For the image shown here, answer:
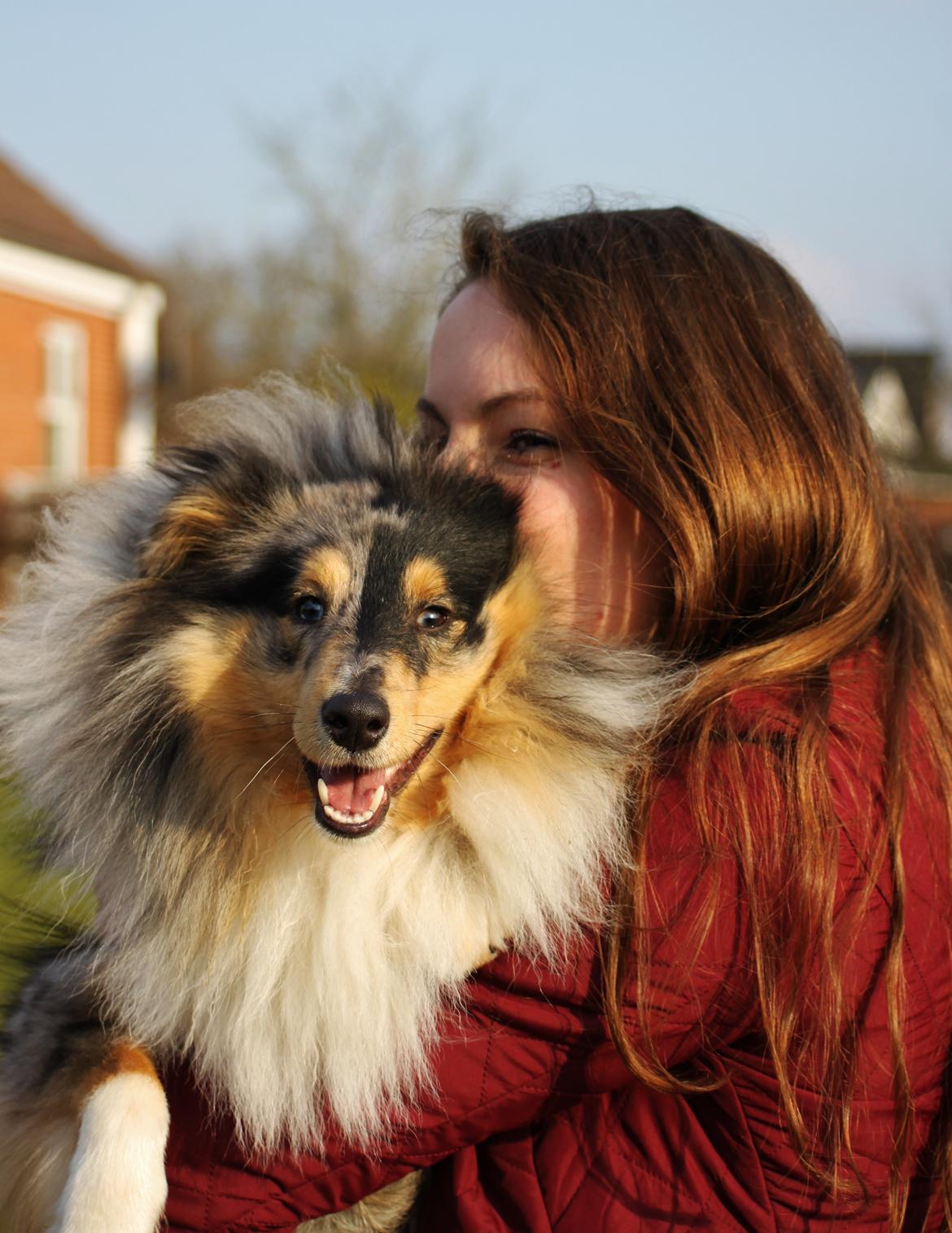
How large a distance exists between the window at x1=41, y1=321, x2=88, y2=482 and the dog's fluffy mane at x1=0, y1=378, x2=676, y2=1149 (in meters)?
16.5

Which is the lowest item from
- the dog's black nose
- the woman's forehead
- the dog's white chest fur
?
the dog's white chest fur

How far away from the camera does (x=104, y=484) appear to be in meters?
2.49

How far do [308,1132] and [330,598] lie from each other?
34.3 inches

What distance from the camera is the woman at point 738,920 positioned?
1.74m

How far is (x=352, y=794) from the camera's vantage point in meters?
2.05

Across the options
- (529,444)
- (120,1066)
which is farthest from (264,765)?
(529,444)

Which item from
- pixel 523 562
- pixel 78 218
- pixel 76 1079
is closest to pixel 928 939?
pixel 523 562

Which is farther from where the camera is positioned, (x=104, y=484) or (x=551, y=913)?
(x=104, y=484)

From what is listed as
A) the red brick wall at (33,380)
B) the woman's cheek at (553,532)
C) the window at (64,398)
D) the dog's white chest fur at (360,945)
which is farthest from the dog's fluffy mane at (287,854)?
the window at (64,398)

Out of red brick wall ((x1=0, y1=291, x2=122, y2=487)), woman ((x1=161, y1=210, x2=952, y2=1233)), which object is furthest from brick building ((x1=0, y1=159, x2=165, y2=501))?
woman ((x1=161, y1=210, x2=952, y2=1233))

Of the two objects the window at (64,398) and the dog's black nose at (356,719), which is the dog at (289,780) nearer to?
the dog's black nose at (356,719)

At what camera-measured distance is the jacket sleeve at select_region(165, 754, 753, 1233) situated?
1.75m

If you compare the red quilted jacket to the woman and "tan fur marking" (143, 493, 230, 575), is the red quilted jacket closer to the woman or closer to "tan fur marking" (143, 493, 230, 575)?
the woman

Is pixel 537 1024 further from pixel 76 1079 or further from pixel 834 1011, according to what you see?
pixel 76 1079
